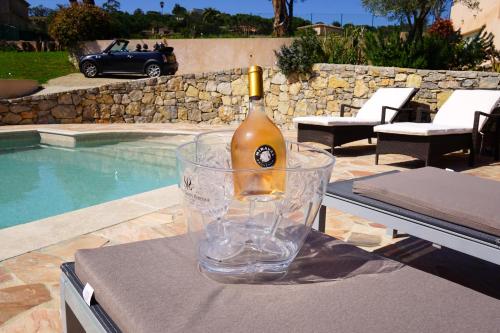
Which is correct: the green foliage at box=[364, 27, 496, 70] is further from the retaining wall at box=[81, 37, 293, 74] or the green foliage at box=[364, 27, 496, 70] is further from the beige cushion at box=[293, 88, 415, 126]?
the retaining wall at box=[81, 37, 293, 74]

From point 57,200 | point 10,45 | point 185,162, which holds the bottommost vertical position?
point 57,200

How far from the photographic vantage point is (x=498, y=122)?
553cm

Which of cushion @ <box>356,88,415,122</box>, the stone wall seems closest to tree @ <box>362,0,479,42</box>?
the stone wall

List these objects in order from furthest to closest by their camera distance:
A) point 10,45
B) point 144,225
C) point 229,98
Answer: point 10,45
point 229,98
point 144,225

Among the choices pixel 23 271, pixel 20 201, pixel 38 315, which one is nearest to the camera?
pixel 38 315

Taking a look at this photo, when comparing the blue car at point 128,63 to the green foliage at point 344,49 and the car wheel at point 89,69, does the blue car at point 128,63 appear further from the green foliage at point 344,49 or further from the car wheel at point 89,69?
the green foliage at point 344,49

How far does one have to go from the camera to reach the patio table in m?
0.86

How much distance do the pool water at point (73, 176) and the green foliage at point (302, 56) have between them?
3.15 meters

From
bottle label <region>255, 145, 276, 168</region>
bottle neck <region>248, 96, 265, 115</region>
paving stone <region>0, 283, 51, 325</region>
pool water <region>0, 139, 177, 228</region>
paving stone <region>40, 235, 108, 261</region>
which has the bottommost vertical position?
pool water <region>0, 139, 177, 228</region>

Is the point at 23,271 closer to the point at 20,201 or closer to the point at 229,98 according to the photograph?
the point at 20,201

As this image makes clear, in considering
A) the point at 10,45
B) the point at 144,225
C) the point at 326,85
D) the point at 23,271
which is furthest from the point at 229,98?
the point at 10,45

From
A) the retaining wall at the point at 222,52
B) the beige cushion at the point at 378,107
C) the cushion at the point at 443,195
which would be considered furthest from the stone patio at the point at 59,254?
the retaining wall at the point at 222,52

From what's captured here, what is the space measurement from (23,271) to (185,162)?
172 centimetres

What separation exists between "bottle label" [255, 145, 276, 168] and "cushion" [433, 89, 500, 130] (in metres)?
5.08
